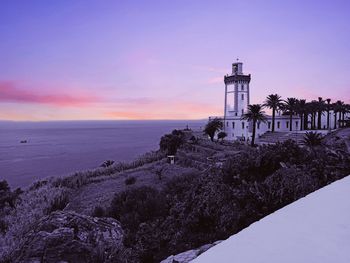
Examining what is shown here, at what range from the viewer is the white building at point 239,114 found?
158ft

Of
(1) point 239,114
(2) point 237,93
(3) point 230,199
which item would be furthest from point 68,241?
(2) point 237,93

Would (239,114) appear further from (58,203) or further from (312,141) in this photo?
(58,203)

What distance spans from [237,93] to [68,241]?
161ft

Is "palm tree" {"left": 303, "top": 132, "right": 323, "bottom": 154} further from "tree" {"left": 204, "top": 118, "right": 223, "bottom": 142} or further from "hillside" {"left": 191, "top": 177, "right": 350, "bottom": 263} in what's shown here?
"tree" {"left": 204, "top": 118, "right": 223, "bottom": 142}

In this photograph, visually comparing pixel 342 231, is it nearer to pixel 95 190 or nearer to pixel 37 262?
pixel 37 262

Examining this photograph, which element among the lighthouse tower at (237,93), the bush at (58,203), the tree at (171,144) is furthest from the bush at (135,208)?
the lighthouse tower at (237,93)

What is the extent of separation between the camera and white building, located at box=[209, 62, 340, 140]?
48.3 metres

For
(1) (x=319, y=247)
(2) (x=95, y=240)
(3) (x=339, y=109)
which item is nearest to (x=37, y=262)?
(2) (x=95, y=240)

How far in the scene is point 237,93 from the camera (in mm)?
52438

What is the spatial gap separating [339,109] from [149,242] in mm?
52497

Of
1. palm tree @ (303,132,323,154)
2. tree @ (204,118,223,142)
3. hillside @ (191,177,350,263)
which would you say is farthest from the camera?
tree @ (204,118,223,142)

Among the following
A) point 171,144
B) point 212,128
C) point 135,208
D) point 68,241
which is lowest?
point 135,208

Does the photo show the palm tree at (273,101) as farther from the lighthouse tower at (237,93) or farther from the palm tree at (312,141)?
the palm tree at (312,141)

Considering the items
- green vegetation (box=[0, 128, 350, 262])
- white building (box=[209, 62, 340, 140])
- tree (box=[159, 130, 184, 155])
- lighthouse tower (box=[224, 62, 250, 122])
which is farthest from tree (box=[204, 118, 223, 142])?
green vegetation (box=[0, 128, 350, 262])
